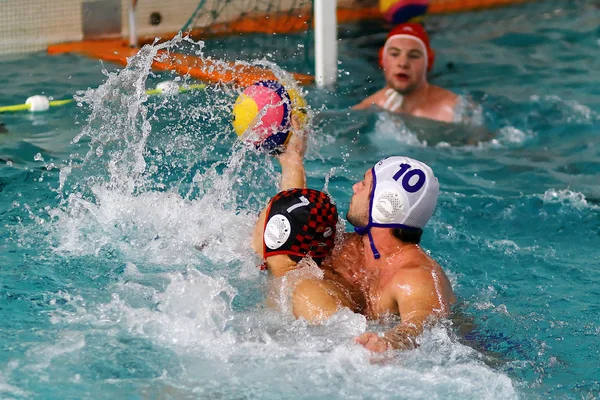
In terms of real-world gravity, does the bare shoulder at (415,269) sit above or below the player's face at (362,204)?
below

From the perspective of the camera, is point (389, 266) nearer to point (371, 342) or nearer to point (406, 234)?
point (406, 234)

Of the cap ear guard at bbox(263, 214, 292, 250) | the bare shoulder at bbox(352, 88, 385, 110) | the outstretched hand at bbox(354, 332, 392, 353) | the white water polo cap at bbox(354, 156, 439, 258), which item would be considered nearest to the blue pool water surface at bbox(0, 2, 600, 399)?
the outstretched hand at bbox(354, 332, 392, 353)

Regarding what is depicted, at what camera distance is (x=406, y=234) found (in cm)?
367

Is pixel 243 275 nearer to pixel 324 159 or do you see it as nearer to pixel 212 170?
pixel 212 170

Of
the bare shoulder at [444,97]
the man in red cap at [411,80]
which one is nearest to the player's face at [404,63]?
the man in red cap at [411,80]

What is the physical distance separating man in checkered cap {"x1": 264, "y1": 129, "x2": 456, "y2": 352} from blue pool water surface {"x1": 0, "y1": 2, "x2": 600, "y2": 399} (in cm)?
11

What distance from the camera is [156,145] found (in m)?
5.77

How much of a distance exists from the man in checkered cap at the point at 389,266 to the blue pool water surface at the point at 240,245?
0.35 feet

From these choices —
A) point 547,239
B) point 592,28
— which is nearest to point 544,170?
point 547,239

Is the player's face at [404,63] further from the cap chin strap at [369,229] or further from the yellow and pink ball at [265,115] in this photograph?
the cap chin strap at [369,229]

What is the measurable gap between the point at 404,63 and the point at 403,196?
12.4 feet

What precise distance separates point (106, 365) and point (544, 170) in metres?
4.18

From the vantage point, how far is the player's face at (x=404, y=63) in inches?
281

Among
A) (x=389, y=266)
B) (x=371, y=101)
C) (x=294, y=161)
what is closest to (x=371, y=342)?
(x=389, y=266)
